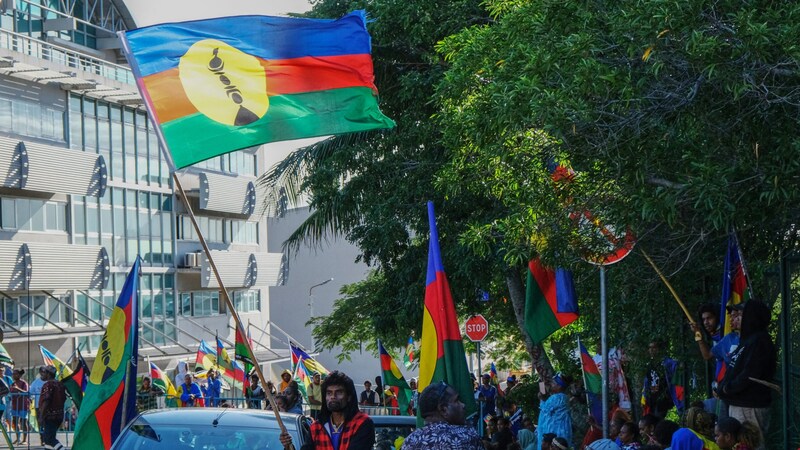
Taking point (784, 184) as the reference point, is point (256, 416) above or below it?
below

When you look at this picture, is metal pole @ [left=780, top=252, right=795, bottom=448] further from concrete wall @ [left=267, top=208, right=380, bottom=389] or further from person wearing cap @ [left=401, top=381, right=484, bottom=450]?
concrete wall @ [left=267, top=208, right=380, bottom=389]

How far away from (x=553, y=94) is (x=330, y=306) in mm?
60515

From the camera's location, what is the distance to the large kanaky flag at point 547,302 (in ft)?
46.4

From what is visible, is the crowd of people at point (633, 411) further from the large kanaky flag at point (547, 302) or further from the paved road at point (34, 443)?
the paved road at point (34, 443)

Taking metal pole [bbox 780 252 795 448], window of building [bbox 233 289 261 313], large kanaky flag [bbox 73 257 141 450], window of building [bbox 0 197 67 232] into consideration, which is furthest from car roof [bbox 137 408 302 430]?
window of building [bbox 233 289 261 313]

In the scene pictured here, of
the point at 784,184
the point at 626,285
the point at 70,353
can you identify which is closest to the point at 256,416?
the point at 784,184

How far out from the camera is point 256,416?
405 inches

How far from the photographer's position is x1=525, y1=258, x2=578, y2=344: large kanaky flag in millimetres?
14156

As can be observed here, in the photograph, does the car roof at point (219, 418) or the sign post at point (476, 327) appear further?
the sign post at point (476, 327)

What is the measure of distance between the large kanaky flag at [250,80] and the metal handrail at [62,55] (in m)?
29.0

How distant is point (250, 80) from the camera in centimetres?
995

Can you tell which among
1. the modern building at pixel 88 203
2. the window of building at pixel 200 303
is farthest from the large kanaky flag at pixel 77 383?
the window of building at pixel 200 303

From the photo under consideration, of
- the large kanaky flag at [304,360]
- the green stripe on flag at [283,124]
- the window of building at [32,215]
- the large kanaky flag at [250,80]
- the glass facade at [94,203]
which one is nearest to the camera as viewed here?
the green stripe on flag at [283,124]

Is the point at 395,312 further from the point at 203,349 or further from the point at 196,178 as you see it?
the point at 196,178
